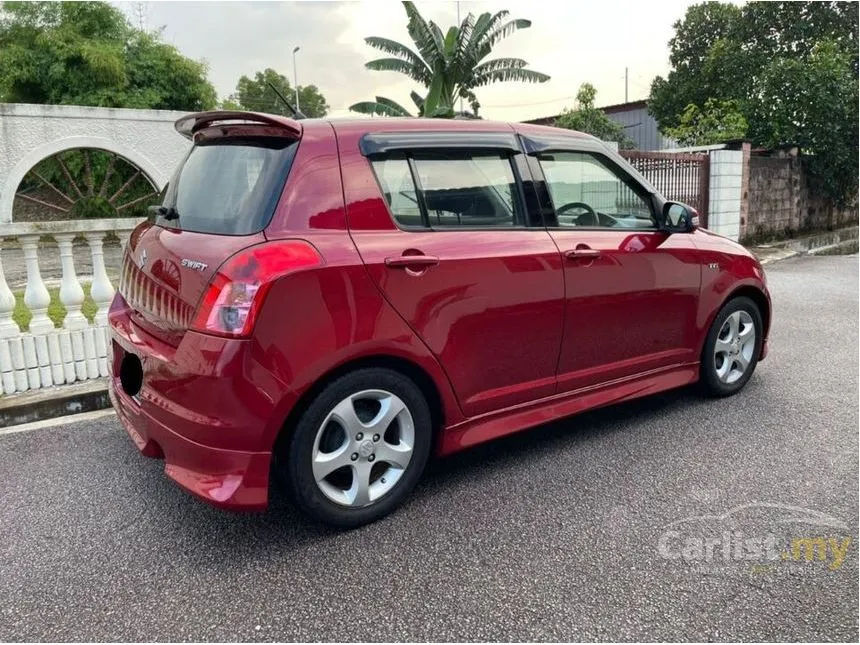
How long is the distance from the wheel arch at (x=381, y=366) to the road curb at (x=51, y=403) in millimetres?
2258

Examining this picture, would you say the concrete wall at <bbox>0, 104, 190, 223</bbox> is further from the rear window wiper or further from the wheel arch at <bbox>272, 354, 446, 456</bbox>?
the wheel arch at <bbox>272, 354, 446, 456</bbox>

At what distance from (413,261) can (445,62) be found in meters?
15.7

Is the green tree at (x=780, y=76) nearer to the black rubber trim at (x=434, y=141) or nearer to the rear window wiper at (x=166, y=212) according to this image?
the black rubber trim at (x=434, y=141)

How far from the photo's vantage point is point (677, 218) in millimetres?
3840


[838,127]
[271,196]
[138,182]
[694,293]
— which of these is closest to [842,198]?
[838,127]

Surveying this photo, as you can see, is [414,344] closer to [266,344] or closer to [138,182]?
[266,344]

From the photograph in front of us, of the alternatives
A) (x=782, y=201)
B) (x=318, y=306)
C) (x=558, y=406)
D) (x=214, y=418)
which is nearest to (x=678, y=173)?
(x=782, y=201)

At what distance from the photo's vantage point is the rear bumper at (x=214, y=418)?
2.44m

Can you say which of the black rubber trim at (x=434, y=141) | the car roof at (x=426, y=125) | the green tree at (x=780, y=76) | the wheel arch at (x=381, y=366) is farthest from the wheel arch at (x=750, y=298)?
the green tree at (x=780, y=76)

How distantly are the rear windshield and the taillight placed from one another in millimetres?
140

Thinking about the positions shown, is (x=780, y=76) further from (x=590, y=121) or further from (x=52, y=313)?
(x=52, y=313)

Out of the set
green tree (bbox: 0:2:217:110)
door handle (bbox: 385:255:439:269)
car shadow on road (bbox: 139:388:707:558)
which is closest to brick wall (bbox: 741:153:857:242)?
→ car shadow on road (bbox: 139:388:707:558)

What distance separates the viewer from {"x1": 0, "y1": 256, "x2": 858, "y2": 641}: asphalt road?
7.39 feet

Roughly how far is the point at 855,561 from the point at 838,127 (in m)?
15.5
